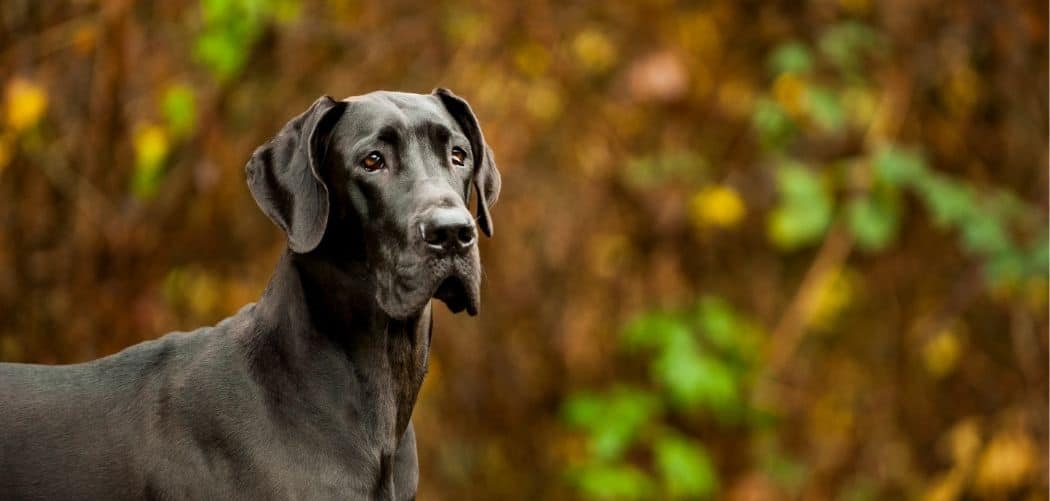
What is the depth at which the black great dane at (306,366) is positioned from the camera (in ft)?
11.6

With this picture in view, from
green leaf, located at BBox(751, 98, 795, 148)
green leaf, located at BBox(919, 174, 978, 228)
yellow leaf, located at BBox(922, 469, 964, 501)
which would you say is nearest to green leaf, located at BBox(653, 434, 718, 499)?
yellow leaf, located at BBox(922, 469, 964, 501)

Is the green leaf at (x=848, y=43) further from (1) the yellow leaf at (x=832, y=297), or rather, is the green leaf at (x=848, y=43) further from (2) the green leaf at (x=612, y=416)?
(2) the green leaf at (x=612, y=416)

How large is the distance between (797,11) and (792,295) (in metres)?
1.86

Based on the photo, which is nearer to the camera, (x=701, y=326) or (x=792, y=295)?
(x=701, y=326)

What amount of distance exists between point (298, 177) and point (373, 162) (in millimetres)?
203

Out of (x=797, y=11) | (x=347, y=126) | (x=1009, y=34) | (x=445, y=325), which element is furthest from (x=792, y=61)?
(x=347, y=126)

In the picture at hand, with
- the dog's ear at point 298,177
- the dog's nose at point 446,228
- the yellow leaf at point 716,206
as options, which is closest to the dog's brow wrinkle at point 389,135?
the dog's ear at point 298,177

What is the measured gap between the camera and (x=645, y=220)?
885 cm

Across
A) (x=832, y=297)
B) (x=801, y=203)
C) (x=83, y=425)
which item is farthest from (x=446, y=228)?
(x=832, y=297)

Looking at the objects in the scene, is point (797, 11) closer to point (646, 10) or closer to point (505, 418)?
point (646, 10)

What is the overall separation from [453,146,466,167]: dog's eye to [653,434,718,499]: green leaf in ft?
16.0

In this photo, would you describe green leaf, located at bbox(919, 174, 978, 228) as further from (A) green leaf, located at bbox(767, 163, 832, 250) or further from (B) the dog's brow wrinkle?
(B) the dog's brow wrinkle

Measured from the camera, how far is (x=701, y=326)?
862 centimetres

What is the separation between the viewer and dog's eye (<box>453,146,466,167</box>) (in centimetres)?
386
